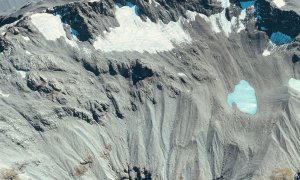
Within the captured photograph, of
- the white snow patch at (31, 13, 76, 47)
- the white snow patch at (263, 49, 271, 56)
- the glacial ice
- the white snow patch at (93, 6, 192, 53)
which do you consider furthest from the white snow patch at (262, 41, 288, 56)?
the white snow patch at (31, 13, 76, 47)

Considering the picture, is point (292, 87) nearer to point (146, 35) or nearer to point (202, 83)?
point (202, 83)

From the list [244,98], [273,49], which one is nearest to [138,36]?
[244,98]

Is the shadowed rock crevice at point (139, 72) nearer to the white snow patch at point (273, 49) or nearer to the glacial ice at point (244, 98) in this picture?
the glacial ice at point (244, 98)

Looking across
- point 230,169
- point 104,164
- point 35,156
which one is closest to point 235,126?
point 230,169

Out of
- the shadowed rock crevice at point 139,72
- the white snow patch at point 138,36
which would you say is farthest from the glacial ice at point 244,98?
the shadowed rock crevice at point 139,72

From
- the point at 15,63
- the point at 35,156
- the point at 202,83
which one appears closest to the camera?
the point at 35,156

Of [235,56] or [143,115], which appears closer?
[143,115]

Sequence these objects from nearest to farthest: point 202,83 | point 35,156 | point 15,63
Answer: point 35,156 < point 15,63 < point 202,83

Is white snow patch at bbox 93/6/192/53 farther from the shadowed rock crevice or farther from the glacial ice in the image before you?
the glacial ice
